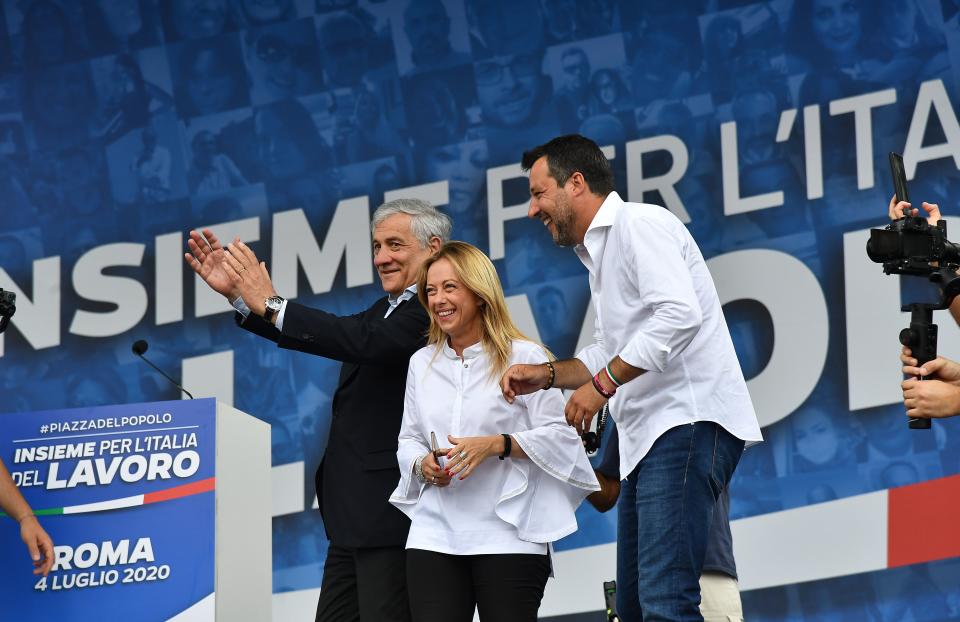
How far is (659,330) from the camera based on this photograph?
2516 mm

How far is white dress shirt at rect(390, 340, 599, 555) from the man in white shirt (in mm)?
105

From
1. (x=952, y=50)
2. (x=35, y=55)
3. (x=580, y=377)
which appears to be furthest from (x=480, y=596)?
(x=35, y=55)

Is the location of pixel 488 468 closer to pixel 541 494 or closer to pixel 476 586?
pixel 541 494

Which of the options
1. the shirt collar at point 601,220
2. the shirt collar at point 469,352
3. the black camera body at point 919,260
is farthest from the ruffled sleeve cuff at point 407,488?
the black camera body at point 919,260

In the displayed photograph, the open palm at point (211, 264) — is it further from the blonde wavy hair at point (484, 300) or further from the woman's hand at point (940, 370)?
the woman's hand at point (940, 370)

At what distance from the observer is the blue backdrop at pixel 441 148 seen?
4781 millimetres

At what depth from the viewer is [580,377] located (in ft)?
9.08

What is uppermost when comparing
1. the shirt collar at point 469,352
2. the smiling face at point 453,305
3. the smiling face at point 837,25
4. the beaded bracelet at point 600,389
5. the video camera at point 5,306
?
the smiling face at point 837,25

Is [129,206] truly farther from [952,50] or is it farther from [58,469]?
[952,50]

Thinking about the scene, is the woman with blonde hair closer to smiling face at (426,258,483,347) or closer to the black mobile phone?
smiling face at (426,258,483,347)

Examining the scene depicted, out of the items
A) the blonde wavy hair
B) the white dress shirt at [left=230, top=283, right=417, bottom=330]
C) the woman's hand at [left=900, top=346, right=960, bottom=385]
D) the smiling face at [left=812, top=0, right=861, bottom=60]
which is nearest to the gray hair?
the white dress shirt at [left=230, top=283, right=417, bottom=330]

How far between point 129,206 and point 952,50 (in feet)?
12.0

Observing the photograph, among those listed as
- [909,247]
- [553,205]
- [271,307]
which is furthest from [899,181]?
[271,307]

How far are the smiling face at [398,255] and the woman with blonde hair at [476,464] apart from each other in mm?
210
